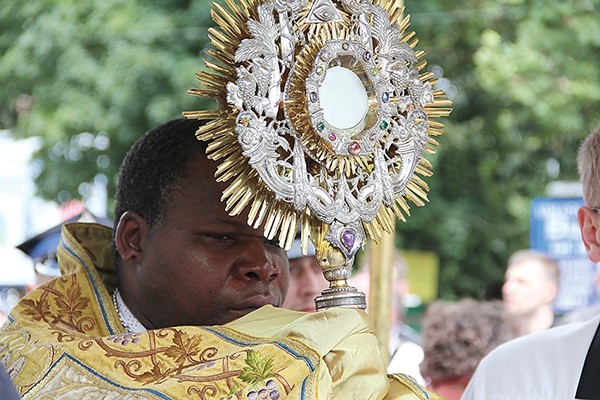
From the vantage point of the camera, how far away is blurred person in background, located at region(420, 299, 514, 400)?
4.57 m

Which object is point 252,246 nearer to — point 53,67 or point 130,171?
point 130,171

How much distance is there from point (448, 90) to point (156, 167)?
10163 millimetres

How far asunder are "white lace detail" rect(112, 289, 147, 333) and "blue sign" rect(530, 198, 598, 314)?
20.6 ft

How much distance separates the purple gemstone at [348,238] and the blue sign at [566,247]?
652 cm

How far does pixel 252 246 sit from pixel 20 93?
916 cm

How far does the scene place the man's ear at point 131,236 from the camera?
8.73 feet

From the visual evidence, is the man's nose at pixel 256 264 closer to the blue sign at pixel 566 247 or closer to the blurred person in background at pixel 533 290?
the blurred person in background at pixel 533 290

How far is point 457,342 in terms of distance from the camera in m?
4.64

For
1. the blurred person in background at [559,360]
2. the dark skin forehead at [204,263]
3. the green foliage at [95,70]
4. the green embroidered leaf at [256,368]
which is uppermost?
the green foliage at [95,70]

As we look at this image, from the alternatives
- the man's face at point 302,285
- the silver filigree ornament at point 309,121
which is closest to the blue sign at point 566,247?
the man's face at point 302,285

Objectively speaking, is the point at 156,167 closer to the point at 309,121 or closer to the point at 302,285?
the point at 309,121

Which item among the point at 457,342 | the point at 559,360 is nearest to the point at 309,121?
the point at 559,360

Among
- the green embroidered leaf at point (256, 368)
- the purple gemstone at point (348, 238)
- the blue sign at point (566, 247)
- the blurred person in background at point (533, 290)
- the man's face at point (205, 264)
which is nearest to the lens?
the green embroidered leaf at point (256, 368)

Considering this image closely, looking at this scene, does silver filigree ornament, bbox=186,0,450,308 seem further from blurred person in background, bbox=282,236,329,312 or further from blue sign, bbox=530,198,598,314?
blue sign, bbox=530,198,598,314
